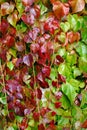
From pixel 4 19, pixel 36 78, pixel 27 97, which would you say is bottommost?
pixel 27 97

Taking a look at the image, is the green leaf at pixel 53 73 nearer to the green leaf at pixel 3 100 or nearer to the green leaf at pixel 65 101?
the green leaf at pixel 65 101

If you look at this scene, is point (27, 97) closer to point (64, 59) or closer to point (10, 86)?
point (10, 86)

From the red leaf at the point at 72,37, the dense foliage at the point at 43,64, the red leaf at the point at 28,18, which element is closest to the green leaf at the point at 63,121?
the dense foliage at the point at 43,64

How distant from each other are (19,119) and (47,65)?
0.35m

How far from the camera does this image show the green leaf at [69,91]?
1455 millimetres

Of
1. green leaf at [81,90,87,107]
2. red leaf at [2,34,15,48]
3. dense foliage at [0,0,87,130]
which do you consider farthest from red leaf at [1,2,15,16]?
green leaf at [81,90,87,107]

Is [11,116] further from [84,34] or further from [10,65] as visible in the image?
[84,34]

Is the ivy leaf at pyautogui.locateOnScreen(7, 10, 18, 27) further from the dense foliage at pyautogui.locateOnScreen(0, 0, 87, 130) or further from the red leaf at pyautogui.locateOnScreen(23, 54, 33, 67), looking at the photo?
the red leaf at pyautogui.locateOnScreen(23, 54, 33, 67)

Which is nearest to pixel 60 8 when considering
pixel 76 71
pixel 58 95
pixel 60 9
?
pixel 60 9

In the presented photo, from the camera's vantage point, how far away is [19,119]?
1.50 m

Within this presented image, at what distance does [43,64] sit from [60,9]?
11.7 inches

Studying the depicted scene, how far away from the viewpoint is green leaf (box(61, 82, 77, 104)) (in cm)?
146

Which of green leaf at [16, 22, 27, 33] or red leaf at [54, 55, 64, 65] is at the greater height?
green leaf at [16, 22, 27, 33]

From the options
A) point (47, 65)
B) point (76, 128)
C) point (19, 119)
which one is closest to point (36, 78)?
point (47, 65)
